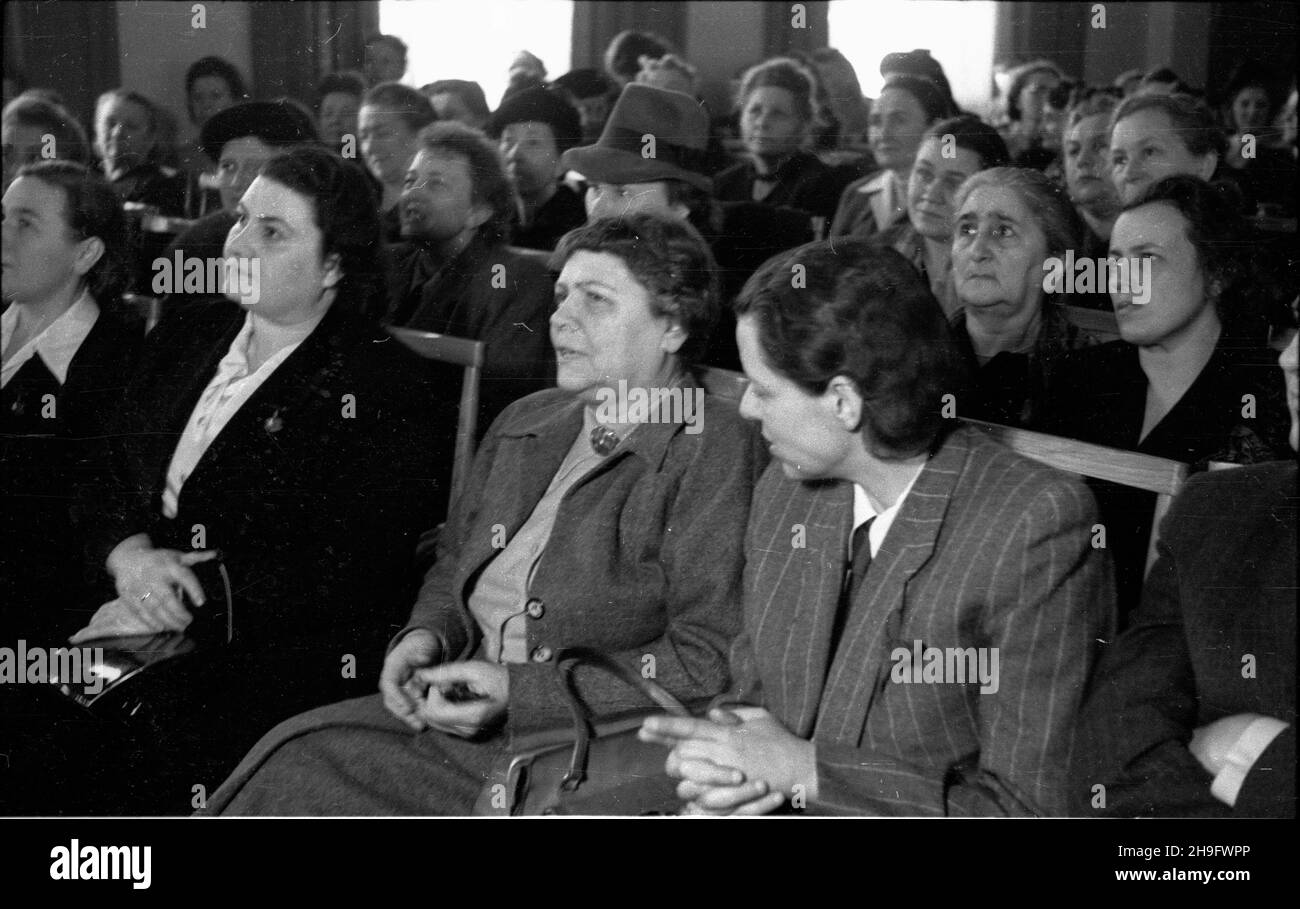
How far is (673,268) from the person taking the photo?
1963 mm

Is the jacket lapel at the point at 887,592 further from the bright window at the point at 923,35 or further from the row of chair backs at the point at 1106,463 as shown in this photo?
the bright window at the point at 923,35

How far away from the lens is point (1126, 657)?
175 cm

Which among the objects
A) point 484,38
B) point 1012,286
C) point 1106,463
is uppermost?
point 484,38

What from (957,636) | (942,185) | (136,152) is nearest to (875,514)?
(957,636)

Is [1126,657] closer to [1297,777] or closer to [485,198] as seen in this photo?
[1297,777]

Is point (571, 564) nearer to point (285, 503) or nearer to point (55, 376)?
point (285, 503)

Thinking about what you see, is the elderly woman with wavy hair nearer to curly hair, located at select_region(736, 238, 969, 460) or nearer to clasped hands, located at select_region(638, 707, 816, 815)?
curly hair, located at select_region(736, 238, 969, 460)

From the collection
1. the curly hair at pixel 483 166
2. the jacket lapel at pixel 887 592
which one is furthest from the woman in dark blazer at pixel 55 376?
the jacket lapel at pixel 887 592

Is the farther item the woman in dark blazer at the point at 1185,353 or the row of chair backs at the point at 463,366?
the row of chair backs at the point at 463,366

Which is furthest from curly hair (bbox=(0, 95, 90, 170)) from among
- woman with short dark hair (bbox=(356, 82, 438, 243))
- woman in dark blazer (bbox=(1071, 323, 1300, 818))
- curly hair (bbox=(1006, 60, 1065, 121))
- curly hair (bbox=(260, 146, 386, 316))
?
woman in dark blazer (bbox=(1071, 323, 1300, 818))

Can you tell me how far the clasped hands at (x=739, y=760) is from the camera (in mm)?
1737

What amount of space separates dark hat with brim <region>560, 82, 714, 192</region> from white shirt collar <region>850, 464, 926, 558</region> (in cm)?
58

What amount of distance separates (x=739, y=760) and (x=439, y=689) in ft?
1.62

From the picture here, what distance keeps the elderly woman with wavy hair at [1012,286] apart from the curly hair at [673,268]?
366 millimetres
